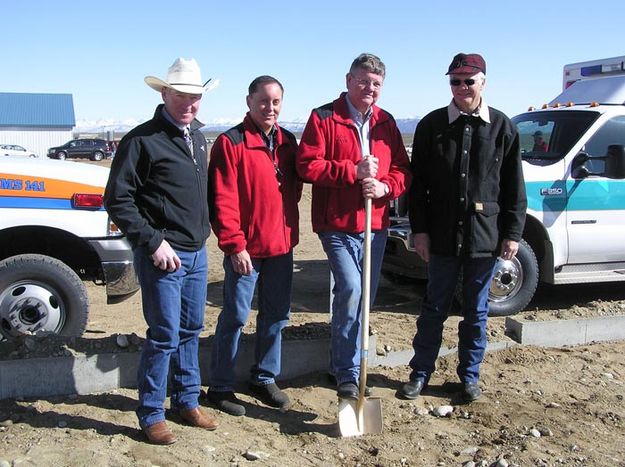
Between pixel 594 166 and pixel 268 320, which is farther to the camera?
pixel 594 166

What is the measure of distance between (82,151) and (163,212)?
48.0 metres

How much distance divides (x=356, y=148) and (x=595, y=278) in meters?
3.77

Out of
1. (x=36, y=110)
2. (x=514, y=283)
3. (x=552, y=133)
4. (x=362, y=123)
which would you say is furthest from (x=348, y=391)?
(x=36, y=110)

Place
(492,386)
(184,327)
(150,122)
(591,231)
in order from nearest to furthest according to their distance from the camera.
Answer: (150,122)
(184,327)
(492,386)
(591,231)

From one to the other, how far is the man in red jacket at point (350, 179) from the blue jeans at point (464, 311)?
49 cm

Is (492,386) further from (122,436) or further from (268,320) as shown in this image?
(122,436)

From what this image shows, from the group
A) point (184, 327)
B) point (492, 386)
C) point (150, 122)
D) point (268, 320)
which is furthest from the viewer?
point (492, 386)

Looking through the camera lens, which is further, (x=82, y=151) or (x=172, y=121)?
(x=82, y=151)

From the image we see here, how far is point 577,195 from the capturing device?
6.82 m

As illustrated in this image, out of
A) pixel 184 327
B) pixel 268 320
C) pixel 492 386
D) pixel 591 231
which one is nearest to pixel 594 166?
pixel 591 231

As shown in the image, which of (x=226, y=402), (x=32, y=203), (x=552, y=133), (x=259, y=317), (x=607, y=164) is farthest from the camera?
(x=552, y=133)

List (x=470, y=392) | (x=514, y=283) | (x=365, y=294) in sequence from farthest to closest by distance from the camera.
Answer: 1. (x=514, y=283)
2. (x=470, y=392)
3. (x=365, y=294)

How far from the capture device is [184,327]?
162 inches

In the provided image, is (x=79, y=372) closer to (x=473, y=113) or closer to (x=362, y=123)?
(x=362, y=123)
